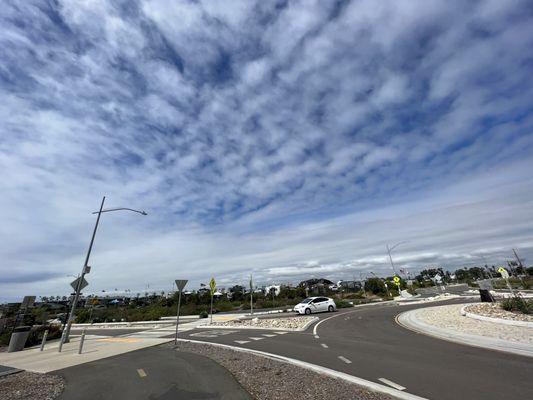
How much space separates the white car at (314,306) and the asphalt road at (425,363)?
1637 cm

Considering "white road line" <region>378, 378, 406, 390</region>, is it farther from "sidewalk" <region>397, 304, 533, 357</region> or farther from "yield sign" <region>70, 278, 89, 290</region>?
"yield sign" <region>70, 278, 89, 290</region>

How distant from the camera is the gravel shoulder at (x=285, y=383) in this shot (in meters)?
5.55

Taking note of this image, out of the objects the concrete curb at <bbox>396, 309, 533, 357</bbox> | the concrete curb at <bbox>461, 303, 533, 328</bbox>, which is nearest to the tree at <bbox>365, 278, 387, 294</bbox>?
the concrete curb at <bbox>461, 303, 533, 328</bbox>

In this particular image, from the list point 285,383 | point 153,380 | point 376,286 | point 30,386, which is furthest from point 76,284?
point 376,286

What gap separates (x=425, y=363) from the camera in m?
8.08

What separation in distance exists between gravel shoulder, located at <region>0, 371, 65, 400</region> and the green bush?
21.6m

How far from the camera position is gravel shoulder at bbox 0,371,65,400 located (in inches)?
274

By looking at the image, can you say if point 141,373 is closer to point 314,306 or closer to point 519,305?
point 519,305

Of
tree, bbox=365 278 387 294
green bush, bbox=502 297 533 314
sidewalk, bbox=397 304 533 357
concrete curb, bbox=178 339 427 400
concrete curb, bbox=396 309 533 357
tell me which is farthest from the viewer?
tree, bbox=365 278 387 294

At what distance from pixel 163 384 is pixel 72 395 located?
208cm

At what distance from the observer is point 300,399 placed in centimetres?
538

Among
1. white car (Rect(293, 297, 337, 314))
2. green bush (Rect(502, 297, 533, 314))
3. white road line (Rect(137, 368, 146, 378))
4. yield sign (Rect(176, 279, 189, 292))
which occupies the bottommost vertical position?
white road line (Rect(137, 368, 146, 378))

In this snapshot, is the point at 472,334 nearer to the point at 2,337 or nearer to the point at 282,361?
the point at 282,361

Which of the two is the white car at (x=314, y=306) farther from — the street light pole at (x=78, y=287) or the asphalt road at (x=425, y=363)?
the street light pole at (x=78, y=287)
